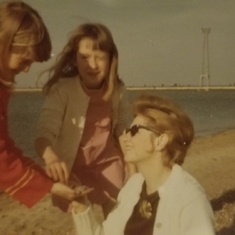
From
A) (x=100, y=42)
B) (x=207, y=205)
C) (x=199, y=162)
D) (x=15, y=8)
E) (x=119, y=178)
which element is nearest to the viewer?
(x=207, y=205)

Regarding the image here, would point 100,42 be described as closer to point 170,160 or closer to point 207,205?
point 170,160

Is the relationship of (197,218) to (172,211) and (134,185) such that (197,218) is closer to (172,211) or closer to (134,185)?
(172,211)

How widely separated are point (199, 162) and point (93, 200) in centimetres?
812

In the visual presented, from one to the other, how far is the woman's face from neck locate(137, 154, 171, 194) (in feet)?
0.19

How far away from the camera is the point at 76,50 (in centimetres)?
429

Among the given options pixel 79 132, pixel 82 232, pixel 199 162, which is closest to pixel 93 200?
pixel 79 132

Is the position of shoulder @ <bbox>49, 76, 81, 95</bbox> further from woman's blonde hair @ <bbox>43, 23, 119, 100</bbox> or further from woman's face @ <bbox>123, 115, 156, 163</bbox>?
woman's face @ <bbox>123, 115, 156, 163</bbox>

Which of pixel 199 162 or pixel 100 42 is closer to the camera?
pixel 100 42

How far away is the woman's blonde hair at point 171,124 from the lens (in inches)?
131

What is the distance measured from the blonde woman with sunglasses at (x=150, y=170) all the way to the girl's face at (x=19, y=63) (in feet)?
2.37

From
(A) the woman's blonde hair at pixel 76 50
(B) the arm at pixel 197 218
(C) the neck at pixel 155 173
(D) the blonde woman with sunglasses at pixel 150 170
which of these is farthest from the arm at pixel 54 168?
(B) the arm at pixel 197 218

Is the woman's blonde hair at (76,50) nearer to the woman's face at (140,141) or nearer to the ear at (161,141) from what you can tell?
the woman's face at (140,141)

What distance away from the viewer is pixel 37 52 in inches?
138

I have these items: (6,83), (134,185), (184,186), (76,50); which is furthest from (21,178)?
(76,50)
